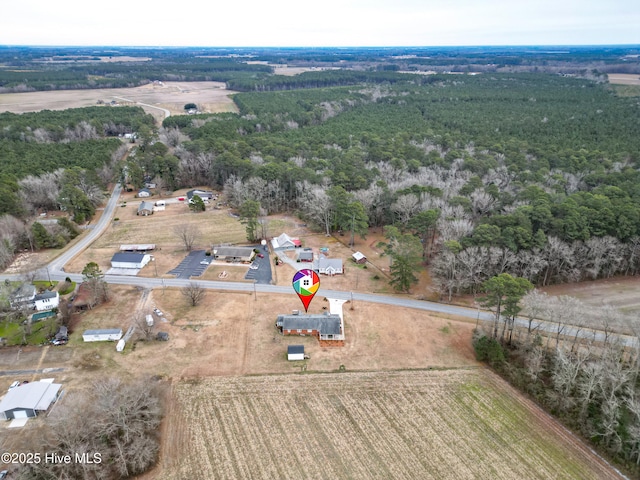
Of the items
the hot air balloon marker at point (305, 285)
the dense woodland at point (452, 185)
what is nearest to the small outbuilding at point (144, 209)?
the dense woodland at point (452, 185)

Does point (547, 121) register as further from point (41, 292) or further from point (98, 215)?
point (41, 292)

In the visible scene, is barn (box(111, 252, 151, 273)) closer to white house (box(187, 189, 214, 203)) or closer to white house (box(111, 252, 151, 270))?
white house (box(111, 252, 151, 270))

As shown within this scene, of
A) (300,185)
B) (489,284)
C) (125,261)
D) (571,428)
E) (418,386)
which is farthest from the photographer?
(300,185)

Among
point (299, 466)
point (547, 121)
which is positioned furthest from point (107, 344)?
point (547, 121)

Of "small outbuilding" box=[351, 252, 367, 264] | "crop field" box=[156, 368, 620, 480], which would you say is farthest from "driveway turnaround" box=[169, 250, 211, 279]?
"crop field" box=[156, 368, 620, 480]

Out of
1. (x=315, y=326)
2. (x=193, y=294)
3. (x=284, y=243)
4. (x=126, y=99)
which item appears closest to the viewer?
(x=315, y=326)

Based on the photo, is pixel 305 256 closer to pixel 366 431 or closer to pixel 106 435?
pixel 366 431

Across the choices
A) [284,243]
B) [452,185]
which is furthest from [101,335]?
[452,185]
